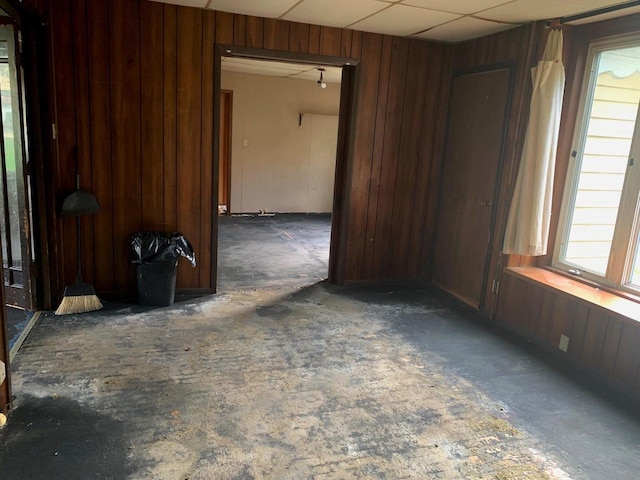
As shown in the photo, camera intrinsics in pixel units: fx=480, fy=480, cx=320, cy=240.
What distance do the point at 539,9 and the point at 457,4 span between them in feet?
1.82

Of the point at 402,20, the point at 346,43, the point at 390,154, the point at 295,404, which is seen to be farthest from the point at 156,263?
the point at 402,20

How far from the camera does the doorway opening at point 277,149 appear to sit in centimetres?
766

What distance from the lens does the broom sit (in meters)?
3.68

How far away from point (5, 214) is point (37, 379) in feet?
4.84

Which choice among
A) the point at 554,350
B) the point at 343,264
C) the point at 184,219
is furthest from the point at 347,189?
the point at 554,350

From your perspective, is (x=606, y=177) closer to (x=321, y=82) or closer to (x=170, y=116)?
(x=170, y=116)

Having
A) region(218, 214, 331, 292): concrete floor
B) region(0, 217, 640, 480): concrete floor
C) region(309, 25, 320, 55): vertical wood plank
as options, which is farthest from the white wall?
region(0, 217, 640, 480): concrete floor

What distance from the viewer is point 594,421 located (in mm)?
2699

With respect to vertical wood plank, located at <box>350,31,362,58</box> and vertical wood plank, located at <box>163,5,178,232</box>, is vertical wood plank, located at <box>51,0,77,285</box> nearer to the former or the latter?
vertical wood plank, located at <box>163,5,178,232</box>

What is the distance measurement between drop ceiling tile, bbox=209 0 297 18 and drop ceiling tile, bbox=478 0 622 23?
148 cm

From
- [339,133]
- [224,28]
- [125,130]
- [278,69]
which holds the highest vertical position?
[278,69]

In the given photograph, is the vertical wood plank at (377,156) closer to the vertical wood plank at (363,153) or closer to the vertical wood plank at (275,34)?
the vertical wood plank at (363,153)

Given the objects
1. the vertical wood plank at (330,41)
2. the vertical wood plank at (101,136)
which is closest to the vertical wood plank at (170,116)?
the vertical wood plank at (101,136)

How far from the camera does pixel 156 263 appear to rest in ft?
12.8
